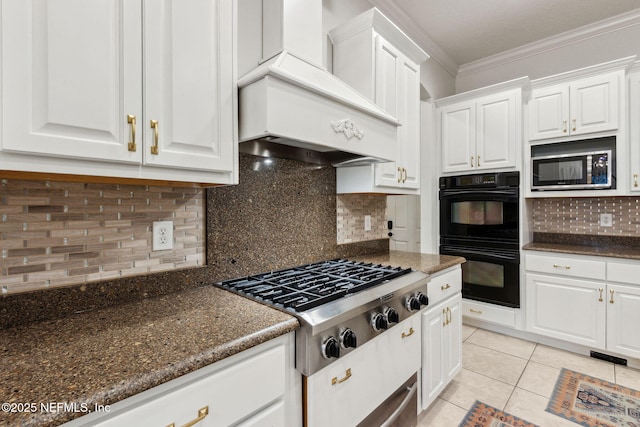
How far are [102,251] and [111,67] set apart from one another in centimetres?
65

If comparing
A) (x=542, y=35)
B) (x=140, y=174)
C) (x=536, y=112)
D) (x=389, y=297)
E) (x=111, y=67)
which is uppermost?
(x=542, y=35)

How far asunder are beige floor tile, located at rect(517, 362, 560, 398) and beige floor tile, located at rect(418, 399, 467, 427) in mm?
601

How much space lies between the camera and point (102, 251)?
1136 mm

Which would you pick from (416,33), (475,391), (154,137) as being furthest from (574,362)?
(154,137)

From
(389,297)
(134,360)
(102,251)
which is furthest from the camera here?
(389,297)

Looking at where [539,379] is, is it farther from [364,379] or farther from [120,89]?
[120,89]

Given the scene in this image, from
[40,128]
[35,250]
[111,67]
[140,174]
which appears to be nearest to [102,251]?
[35,250]

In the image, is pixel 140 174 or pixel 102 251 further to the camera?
pixel 102 251

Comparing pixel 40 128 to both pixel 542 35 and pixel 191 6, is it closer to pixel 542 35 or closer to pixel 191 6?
pixel 191 6

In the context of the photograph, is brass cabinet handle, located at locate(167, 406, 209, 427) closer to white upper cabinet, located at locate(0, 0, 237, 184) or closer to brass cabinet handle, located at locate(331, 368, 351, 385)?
brass cabinet handle, located at locate(331, 368, 351, 385)

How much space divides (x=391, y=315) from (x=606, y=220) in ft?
9.01

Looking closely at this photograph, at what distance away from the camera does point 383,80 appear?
1965 mm

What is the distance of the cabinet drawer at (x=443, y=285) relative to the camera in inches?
70.2

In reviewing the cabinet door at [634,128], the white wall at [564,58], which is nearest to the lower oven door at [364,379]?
the cabinet door at [634,128]
